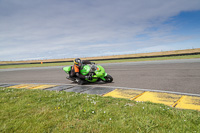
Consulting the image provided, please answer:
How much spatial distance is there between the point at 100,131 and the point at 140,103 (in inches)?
78.2

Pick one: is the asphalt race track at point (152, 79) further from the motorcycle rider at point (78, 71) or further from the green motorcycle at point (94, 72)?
the motorcycle rider at point (78, 71)

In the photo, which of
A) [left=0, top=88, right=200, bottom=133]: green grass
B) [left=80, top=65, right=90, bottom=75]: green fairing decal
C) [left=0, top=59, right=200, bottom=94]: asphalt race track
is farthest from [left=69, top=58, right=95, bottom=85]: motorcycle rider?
[left=0, top=88, right=200, bottom=133]: green grass

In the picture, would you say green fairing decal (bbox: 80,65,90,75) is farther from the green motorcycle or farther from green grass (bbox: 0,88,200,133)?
green grass (bbox: 0,88,200,133)

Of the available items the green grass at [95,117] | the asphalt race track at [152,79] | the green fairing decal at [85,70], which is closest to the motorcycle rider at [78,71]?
→ the green fairing decal at [85,70]

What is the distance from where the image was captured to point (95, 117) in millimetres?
3695

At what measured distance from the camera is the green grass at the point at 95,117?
3.17 meters

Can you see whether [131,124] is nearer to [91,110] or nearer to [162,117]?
[162,117]

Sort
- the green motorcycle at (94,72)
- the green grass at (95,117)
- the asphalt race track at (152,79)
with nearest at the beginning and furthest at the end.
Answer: the green grass at (95,117), the asphalt race track at (152,79), the green motorcycle at (94,72)

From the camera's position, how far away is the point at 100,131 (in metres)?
3.07

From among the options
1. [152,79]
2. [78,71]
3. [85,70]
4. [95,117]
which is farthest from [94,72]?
[95,117]

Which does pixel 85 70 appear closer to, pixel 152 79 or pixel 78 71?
pixel 78 71

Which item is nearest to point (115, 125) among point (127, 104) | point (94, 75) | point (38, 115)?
point (127, 104)

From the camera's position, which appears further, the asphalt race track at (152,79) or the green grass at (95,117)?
the asphalt race track at (152,79)

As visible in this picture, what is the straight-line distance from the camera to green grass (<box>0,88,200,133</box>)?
10.4 ft
